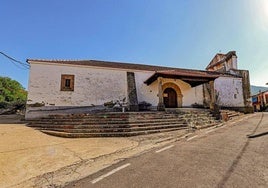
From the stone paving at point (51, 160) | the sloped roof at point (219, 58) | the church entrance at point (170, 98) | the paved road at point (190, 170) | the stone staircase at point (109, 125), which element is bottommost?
Answer: the stone paving at point (51, 160)

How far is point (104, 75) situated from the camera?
50.3 feet

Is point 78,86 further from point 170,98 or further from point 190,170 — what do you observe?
point 190,170

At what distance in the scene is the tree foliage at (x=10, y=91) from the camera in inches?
1246

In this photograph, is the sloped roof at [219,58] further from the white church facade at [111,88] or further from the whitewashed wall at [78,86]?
the whitewashed wall at [78,86]

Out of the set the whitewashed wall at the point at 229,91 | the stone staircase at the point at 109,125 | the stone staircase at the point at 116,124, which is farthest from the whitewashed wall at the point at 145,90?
the whitewashed wall at the point at 229,91

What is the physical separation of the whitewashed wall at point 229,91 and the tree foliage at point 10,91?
31069 millimetres

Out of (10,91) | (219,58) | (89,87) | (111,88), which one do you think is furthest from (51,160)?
(10,91)

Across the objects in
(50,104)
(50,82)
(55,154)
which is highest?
(50,82)

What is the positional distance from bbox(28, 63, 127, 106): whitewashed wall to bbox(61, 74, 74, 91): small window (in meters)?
0.23

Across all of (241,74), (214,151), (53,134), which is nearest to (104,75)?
(53,134)

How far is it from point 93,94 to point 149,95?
4809 millimetres

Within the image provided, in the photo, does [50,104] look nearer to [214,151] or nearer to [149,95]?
[149,95]

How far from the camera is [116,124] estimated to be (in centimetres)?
871

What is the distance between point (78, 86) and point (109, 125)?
273 inches
